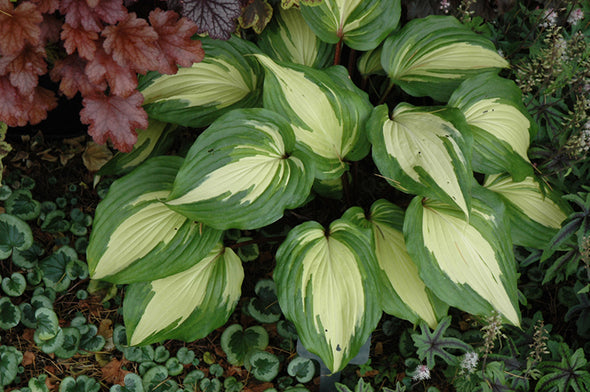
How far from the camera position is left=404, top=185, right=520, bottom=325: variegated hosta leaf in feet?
5.05

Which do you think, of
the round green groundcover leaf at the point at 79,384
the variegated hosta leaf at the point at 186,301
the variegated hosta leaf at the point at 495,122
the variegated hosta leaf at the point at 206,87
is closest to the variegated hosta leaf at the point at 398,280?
the variegated hosta leaf at the point at 495,122

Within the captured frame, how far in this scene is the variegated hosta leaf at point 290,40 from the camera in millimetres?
1952

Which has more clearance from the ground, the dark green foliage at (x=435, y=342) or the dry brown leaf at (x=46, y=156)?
the dark green foliage at (x=435, y=342)

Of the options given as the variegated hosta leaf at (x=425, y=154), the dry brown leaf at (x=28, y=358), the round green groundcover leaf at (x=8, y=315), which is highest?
the variegated hosta leaf at (x=425, y=154)

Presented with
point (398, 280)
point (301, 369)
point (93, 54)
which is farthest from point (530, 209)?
point (93, 54)

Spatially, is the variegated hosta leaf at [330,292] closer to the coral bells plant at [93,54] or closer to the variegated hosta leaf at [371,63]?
the coral bells plant at [93,54]

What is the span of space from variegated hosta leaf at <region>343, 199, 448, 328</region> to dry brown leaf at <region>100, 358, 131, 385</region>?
1.06 metres

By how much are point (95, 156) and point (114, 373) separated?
3.05 ft

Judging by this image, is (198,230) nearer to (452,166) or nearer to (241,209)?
(241,209)

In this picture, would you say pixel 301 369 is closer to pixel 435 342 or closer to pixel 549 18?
pixel 435 342

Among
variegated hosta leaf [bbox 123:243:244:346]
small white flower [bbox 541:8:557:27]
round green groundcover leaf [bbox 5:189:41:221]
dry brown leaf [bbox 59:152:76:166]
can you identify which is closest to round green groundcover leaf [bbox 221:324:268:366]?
variegated hosta leaf [bbox 123:243:244:346]

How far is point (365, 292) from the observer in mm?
1513

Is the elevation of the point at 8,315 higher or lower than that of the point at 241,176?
lower

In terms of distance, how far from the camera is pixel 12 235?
1944mm
